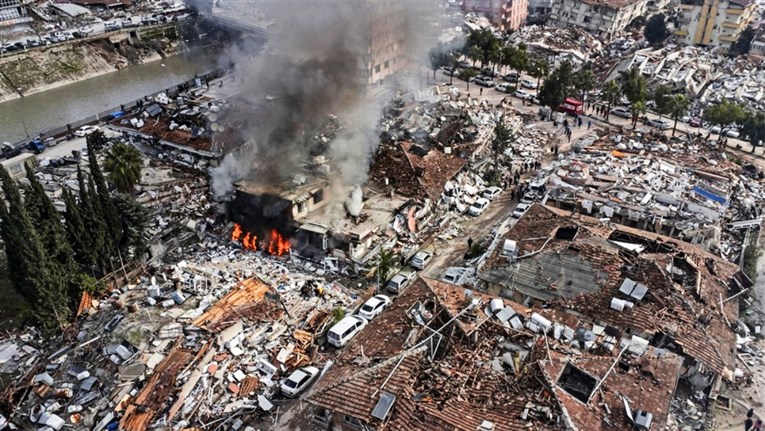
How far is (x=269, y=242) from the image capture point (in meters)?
27.7

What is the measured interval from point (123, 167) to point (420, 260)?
17.0 meters

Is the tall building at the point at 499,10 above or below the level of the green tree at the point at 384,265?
above

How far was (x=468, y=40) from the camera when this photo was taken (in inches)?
2264

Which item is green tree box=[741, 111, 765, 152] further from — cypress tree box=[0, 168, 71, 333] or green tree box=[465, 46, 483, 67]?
cypress tree box=[0, 168, 71, 333]

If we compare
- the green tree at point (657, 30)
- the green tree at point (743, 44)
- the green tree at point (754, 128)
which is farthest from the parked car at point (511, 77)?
the green tree at point (743, 44)

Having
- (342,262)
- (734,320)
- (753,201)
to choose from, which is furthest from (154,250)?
(753,201)

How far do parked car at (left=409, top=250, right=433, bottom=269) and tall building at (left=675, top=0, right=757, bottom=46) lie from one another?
5571 cm

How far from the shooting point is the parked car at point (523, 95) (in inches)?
1941

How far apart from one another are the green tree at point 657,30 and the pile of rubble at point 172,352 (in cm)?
5938

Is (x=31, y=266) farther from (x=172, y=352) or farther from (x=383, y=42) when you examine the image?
(x=383, y=42)

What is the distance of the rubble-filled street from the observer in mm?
17125

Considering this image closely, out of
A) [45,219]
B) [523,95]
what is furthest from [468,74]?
[45,219]

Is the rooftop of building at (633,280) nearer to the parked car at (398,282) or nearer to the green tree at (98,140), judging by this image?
the parked car at (398,282)

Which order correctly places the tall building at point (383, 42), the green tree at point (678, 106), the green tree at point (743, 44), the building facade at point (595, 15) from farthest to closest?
the building facade at point (595, 15) < the green tree at point (743, 44) < the green tree at point (678, 106) < the tall building at point (383, 42)
